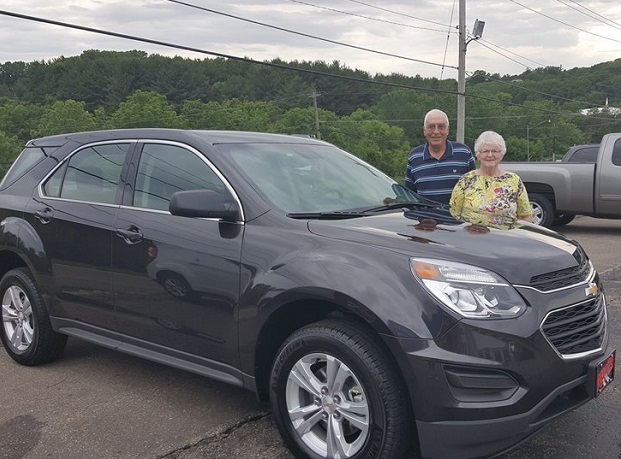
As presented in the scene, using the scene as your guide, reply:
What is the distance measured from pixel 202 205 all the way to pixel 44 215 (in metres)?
1.72

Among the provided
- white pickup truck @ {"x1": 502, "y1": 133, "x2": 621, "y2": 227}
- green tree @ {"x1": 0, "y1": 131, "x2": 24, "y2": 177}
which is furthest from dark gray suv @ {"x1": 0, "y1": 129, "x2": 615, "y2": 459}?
green tree @ {"x1": 0, "y1": 131, "x2": 24, "y2": 177}

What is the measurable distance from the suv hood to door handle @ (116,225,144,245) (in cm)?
114

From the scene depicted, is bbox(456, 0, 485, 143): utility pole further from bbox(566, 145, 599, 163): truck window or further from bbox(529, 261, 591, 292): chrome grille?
bbox(529, 261, 591, 292): chrome grille

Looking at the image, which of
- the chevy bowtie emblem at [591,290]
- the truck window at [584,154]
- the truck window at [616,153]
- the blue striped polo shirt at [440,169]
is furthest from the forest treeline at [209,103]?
the chevy bowtie emblem at [591,290]

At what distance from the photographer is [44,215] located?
14.6ft

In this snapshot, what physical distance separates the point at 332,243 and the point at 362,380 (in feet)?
2.17

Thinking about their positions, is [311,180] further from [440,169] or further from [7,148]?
[7,148]

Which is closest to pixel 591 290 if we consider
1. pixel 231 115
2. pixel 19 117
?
pixel 231 115

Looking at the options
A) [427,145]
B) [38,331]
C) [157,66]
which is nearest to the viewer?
[38,331]

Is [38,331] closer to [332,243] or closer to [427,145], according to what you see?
[332,243]

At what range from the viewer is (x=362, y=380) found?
2807 mm

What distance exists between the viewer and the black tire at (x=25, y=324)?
4.55 m

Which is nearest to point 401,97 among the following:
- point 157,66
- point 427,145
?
point 157,66

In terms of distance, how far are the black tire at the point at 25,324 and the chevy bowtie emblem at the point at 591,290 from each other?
3.51 metres
